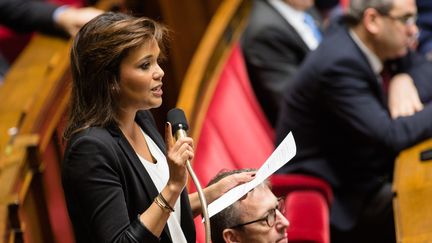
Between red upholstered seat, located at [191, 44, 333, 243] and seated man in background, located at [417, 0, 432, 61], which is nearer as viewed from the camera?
→ red upholstered seat, located at [191, 44, 333, 243]

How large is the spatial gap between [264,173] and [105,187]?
123mm

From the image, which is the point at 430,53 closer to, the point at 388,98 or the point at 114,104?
the point at 388,98

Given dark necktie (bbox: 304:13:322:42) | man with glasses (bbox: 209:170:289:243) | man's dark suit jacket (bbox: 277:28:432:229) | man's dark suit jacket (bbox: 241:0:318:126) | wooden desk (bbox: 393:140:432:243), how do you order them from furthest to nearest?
dark necktie (bbox: 304:13:322:42) < man's dark suit jacket (bbox: 241:0:318:126) < man's dark suit jacket (bbox: 277:28:432:229) < wooden desk (bbox: 393:140:432:243) < man with glasses (bbox: 209:170:289:243)

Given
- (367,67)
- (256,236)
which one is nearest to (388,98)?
(367,67)

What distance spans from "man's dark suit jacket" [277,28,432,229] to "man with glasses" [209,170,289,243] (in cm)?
46

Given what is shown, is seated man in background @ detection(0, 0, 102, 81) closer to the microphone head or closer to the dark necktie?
the dark necktie

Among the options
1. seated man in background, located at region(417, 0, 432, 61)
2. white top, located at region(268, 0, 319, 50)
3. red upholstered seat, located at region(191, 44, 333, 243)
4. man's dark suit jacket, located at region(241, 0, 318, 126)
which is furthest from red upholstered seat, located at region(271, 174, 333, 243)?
seated man in background, located at region(417, 0, 432, 61)

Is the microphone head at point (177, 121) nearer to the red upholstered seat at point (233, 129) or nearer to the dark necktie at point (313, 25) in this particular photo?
the red upholstered seat at point (233, 129)

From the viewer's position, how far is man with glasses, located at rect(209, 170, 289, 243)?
788 millimetres

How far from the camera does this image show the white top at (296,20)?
1.55m

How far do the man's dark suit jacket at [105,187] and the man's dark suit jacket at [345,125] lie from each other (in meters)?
0.59

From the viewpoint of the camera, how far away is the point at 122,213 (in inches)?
26.1

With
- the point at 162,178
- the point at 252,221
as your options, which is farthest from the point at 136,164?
the point at 252,221

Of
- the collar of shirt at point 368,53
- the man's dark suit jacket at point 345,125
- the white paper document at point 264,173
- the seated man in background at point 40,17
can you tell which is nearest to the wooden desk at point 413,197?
the man's dark suit jacket at point 345,125
